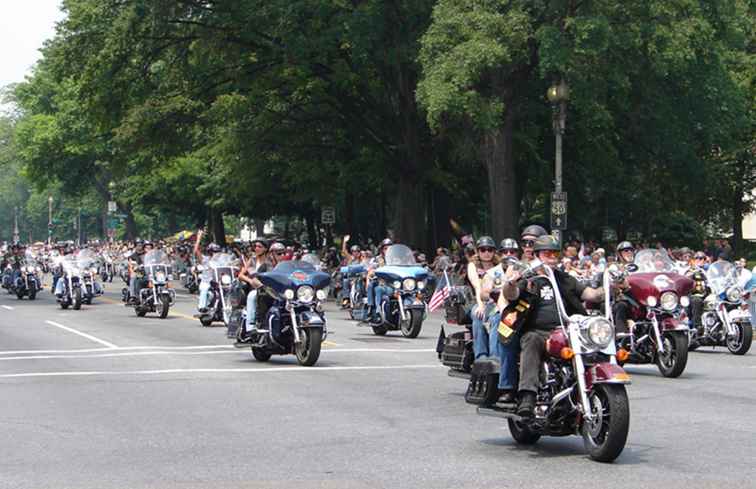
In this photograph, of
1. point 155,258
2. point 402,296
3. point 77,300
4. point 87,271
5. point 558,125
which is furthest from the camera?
point 87,271

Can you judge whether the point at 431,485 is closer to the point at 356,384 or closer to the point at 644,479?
the point at 644,479

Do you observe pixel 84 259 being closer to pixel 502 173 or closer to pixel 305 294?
pixel 502 173

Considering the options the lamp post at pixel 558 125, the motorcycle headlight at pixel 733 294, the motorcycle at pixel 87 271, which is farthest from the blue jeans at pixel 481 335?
the motorcycle at pixel 87 271

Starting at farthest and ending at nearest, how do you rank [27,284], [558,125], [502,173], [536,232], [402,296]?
[27,284] < [502,173] < [558,125] < [402,296] < [536,232]

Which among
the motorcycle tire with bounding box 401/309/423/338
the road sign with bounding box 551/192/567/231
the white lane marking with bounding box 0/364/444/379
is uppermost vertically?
the road sign with bounding box 551/192/567/231

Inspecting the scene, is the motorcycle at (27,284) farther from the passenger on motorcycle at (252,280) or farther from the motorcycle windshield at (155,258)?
the passenger on motorcycle at (252,280)

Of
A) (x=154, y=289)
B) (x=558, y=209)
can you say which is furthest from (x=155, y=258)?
(x=558, y=209)

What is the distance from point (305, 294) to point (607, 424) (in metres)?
9.01

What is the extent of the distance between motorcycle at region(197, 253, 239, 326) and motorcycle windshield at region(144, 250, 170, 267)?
4.58 m

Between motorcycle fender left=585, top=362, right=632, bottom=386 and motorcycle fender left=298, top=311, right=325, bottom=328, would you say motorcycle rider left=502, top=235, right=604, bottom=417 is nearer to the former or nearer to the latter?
motorcycle fender left=585, top=362, right=632, bottom=386

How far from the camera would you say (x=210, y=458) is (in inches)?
415

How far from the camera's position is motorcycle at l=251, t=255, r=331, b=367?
61.1 ft

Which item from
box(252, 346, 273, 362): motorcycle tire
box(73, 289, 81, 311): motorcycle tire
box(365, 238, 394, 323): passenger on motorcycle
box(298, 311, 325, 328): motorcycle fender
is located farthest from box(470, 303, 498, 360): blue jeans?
box(73, 289, 81, 311): motorcycle tire

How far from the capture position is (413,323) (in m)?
24.7
